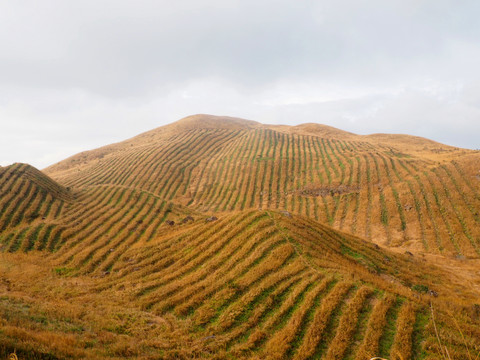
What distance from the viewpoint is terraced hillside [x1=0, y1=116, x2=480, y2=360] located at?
8.94m

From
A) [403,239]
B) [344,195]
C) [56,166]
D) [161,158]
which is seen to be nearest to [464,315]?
[403,239]

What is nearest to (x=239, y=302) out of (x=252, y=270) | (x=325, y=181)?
(x=252, y=270)

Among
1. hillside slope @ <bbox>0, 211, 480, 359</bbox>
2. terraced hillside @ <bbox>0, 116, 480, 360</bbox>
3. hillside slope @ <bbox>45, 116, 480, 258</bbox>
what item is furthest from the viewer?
hillside slope @ <bbox>45, 116, 480, 258</bbox>

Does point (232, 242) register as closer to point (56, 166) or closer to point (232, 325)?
A: point (232, 325)

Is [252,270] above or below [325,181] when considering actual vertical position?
below

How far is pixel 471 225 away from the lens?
24797 mm

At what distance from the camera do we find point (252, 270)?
13.4 meters

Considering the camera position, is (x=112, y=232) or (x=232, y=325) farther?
(x=112, y=232)

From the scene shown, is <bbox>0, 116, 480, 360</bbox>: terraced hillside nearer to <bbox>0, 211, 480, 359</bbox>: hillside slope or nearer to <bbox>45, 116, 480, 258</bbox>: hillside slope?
<bbox>0, 211, 480, 359</bbox>: hillside slope

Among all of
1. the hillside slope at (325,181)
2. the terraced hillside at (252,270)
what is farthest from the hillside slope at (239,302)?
→ the hillside slope at (325,181)

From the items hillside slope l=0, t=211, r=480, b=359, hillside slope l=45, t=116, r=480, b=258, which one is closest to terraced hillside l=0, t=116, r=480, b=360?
hillside slope l=0, t=211, r=480, b=359

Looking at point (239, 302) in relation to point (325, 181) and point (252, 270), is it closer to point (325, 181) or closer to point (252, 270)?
point (252, 270)

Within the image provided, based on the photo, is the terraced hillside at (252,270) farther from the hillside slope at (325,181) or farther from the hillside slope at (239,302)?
the hillside slope at (325,181)

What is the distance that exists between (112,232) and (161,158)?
1445 inches
